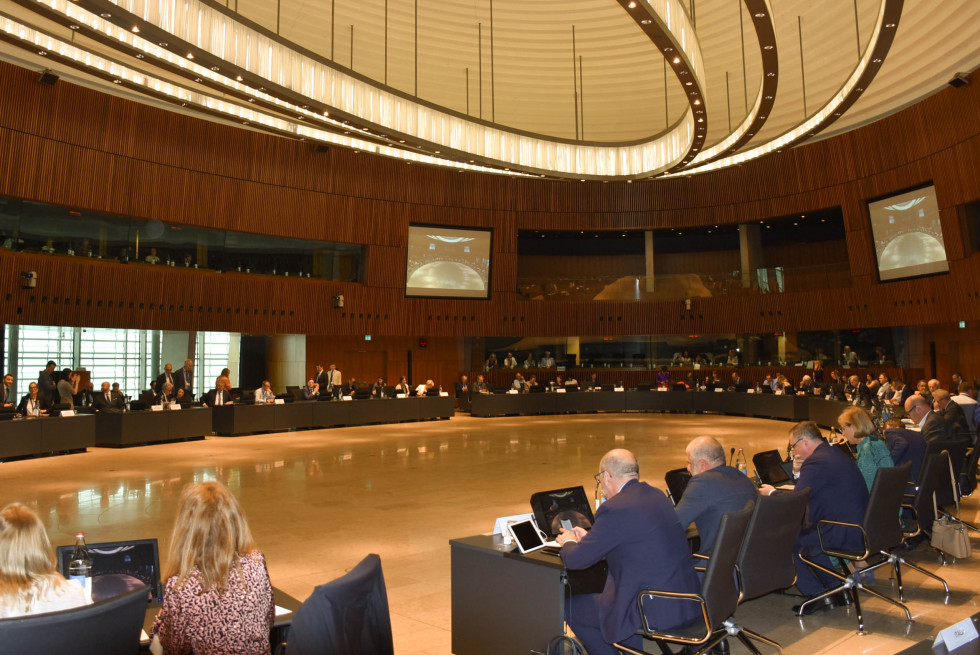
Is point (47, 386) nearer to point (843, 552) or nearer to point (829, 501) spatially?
point (829, 501)

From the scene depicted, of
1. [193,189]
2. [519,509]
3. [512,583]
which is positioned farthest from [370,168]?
[512,583]

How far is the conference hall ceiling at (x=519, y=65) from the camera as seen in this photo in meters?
8.99

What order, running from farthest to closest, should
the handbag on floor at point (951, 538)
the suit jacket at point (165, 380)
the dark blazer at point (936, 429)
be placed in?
the suit jacket at point (165, 380) → the dark blazer at point (936, 429) → the handbag on floor at point (951, 538)

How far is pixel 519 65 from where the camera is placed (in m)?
15.9

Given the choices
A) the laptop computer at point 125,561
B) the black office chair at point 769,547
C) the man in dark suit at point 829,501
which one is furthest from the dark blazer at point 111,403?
the black office chair at point 769,547

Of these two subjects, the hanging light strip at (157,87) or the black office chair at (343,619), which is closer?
the black office chair at (343,619)

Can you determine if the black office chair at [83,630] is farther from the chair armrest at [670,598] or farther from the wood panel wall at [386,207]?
the wood panel wall at [386,207]

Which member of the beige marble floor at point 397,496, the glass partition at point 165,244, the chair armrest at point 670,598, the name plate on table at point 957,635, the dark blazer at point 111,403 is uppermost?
the glass partition at point 165,244

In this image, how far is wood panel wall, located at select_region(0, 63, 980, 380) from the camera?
14.5m

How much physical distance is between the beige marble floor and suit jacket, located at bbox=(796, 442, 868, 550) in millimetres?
479

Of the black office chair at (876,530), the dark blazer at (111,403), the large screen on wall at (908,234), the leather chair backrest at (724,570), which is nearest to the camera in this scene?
the leather chair backrest at (724,570)

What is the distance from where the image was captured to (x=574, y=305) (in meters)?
22.9

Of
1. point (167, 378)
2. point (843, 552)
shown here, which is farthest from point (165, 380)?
point (843, 552)

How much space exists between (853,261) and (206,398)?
16.1 metres
